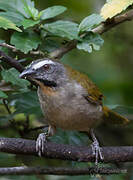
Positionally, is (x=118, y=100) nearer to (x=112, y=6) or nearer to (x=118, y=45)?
(x=118, y=45)

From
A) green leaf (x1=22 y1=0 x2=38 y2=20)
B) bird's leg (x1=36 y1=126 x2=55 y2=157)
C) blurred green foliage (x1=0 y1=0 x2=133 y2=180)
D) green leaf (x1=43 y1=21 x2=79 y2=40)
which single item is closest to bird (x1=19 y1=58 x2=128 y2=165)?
bird's leg (x1=36 y1=126 x2=55 y2=157)

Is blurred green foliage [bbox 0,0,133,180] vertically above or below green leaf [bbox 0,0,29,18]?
below

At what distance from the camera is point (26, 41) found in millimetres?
3381

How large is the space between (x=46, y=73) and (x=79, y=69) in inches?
89.9

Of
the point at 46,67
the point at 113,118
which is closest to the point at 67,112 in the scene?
the point at 46,67

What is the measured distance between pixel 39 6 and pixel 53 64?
1708mm

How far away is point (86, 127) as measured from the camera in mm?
4047

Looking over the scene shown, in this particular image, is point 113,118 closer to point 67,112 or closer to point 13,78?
point 67,112

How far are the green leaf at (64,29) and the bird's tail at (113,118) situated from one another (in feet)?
4.27

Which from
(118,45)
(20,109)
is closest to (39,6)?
(118,45)

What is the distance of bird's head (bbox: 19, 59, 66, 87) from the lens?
11.5ft

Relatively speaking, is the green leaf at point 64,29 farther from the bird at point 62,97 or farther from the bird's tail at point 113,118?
the bird's tail at point 113,118

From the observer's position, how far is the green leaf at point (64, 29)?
3.37 m

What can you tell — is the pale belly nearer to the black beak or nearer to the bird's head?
the bird's head
